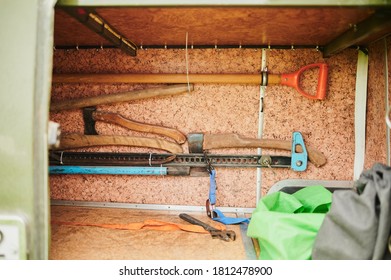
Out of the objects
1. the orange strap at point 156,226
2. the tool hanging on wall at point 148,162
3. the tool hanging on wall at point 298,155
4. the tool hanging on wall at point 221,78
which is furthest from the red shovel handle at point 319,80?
the orange strap at point 156,226

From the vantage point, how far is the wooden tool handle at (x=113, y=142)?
132 cm

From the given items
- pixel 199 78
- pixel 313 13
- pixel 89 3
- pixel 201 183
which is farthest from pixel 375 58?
pixel 89 3

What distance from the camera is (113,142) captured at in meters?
1.34

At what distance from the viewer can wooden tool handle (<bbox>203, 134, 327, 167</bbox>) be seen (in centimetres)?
129

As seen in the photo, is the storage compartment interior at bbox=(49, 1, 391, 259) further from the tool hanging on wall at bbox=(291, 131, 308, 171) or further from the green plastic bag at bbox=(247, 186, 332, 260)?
the green plastic bag at bbox=(247, 186, 332, 260)

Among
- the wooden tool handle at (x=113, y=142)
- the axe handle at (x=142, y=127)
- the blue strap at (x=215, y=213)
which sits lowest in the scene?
the blue strap at (x=215, y=213)

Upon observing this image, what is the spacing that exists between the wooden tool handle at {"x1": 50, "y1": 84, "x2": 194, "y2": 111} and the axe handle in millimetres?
59

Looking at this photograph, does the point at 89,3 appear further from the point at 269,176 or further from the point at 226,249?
the point at 269,176

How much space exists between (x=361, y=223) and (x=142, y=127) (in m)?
0.88

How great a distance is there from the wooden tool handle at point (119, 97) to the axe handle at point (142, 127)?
6 centimetres

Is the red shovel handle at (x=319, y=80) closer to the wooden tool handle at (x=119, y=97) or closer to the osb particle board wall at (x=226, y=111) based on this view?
the osb particle board wall at (x=226, y=111)

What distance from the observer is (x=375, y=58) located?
3.92 feet

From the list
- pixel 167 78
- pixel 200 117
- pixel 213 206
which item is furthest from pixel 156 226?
pixel 167 78

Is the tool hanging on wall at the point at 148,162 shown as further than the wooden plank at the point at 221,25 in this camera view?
Yes
